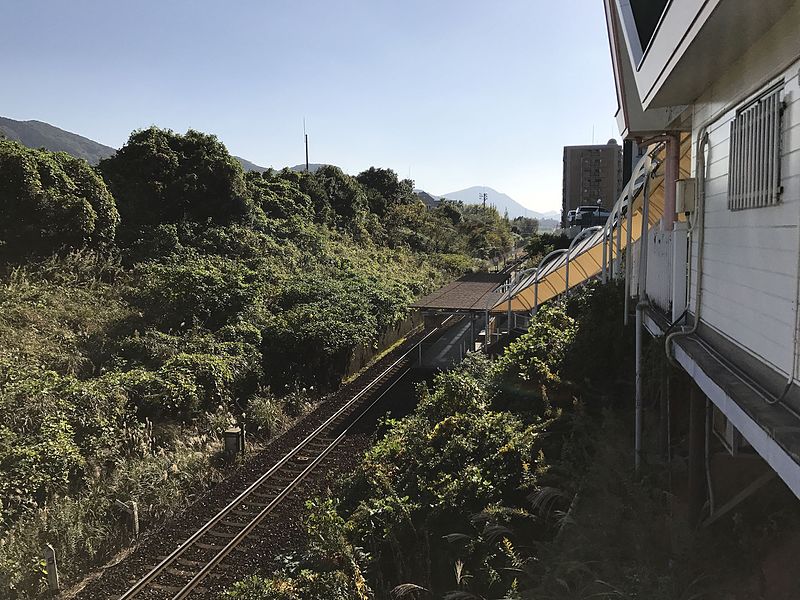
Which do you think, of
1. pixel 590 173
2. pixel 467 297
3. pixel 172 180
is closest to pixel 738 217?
pixel 467 297

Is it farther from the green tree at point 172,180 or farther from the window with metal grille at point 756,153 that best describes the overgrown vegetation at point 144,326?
the window with metal grille at point 756,153

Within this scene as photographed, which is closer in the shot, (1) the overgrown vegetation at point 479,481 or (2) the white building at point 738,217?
(2) the white building at point 738,217

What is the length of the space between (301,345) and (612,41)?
9764 millimetres

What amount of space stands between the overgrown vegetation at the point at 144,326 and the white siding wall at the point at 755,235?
307 inches

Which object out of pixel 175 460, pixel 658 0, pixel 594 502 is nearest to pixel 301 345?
pixel 175 460

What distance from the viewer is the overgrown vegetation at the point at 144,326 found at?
786cm

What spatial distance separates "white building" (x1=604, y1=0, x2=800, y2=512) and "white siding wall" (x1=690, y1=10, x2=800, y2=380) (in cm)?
1

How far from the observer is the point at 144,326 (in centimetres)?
1310

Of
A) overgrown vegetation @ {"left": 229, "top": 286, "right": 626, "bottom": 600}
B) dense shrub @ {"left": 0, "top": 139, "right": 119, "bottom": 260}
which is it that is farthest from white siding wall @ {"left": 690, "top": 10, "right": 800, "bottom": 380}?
dense shrub @ {"left": 0, "top": 139, "right": 119, "bottom": 260}

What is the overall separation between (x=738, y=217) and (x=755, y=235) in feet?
1.36

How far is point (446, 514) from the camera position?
23.2ft

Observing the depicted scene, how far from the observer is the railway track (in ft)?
22.4

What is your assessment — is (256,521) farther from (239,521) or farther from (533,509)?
(533,509)

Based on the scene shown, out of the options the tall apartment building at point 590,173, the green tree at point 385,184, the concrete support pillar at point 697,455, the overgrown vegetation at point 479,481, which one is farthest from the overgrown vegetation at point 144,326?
the tall apartment building at point 590,173
